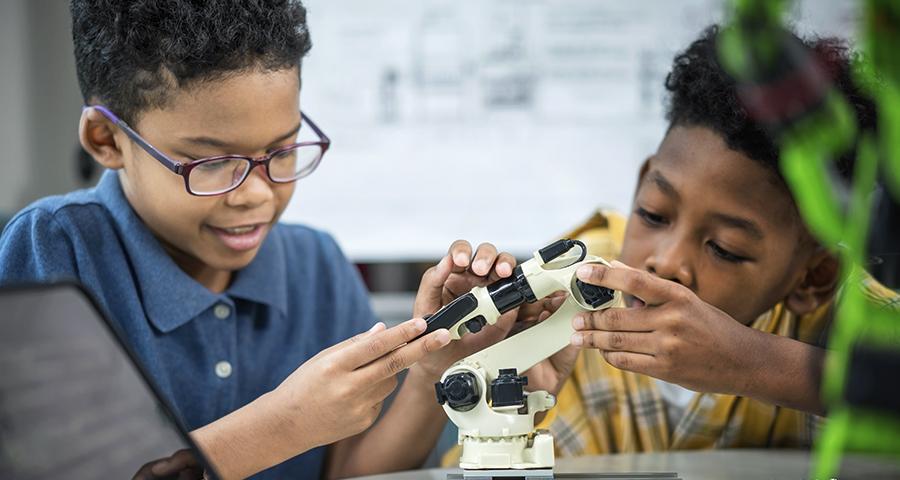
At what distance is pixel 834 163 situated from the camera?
0.45 metres

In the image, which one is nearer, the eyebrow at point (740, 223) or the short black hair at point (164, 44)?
the short black hair at point (164, 44)

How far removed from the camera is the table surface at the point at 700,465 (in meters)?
1.09

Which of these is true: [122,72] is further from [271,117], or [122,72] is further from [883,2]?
[883,2]

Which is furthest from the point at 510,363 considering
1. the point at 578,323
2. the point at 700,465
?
the point at 700,465

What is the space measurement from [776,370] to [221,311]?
70 cm

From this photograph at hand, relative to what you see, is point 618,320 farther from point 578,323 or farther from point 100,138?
point 100,138

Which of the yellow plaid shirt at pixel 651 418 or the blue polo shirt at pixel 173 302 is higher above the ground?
the blue polo shirt at pixel 173 302

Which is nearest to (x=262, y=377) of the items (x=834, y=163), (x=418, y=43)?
(x=834, y=163)

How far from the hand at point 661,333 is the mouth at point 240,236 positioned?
1.47ft

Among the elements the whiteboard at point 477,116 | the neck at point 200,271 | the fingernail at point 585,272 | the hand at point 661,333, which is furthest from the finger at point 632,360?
the whiteboard at point 477,116

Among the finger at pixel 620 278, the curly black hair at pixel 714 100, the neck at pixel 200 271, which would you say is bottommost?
the neck at pixel 200 271

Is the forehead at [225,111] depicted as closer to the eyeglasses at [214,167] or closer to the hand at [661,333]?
the eyeglasses at [214,167]

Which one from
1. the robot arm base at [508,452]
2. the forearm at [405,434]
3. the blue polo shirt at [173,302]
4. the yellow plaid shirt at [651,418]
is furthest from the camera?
the yellow plaid shirt at [651,418]

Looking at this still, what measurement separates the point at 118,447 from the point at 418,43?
188 cm
